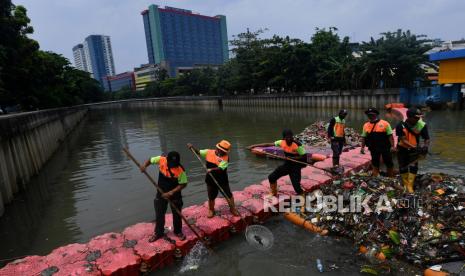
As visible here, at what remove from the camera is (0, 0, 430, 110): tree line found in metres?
23.1

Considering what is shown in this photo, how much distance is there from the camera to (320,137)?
53.8 feet

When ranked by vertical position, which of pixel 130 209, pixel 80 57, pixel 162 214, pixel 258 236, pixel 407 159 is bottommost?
pixel 130 209

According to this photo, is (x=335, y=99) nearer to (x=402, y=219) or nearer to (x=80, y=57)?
(x=402, y=219)

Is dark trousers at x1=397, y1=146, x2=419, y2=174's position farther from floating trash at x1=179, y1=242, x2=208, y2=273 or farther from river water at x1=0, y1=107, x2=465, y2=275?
floating trash at x1=179, y1=242, x2=208, y2=273

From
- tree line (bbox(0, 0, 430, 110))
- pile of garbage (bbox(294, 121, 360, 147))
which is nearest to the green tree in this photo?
tree line (bbox(0, 0, 430, 110))

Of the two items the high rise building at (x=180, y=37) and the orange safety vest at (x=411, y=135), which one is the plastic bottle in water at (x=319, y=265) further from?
the high rise building at (x=180, y=37)

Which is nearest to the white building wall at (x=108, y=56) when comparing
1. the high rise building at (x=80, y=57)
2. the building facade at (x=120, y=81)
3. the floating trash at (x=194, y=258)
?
the high rise building at (x=80, y=57)

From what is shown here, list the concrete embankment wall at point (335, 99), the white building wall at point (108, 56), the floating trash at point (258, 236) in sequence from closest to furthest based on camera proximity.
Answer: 1. the floating trash at point (258, 236)
2. the concrete embankment wall at point (335, 99)
3. the white building wall at point (108, 56)

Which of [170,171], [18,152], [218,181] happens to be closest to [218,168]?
[218,181]

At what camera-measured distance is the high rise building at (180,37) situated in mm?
145875

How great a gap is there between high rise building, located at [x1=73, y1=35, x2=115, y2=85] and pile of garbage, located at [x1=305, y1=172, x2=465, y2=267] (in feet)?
660

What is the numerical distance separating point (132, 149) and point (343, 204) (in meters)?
18.3

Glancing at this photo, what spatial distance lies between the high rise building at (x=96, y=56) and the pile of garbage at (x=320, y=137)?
192 metres

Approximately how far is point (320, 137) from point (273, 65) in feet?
111
